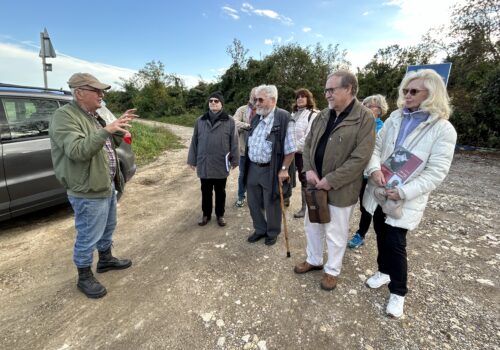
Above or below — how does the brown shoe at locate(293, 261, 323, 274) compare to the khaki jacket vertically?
below

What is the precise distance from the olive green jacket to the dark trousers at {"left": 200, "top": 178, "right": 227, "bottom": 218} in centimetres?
161

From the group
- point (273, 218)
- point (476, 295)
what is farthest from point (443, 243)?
point (273, 218)

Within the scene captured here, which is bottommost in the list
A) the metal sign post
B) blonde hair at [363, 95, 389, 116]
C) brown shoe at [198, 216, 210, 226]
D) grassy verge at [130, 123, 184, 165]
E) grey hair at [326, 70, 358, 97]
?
brown shoe at [198, 216, 210, 226]

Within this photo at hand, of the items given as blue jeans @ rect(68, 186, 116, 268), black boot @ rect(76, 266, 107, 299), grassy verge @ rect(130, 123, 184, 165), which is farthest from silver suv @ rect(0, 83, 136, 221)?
grassy verge @ rect(130, 123, 184, 165)

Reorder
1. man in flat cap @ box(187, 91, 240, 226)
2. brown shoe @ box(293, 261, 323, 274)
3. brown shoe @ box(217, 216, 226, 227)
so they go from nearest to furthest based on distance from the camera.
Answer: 1. brown shoe @ box(293, 261, 323, 274)
2. man in flat cap @ box(187, 91, 240, 226)
3. brown shoe @ box(217, 216, 226, 227)

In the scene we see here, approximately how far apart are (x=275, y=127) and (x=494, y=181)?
657 cm

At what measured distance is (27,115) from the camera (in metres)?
3.70

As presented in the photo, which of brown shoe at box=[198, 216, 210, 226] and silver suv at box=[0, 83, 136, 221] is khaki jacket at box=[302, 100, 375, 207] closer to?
brown shoe at box=[198, 216, 210, 226]

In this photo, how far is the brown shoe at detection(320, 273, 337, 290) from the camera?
2711mm

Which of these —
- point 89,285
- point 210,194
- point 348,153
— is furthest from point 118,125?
point 210,194

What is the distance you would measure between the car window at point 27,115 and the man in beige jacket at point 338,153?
12.1ft

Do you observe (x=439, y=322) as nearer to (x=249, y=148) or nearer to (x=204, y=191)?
(x=249, y=148)

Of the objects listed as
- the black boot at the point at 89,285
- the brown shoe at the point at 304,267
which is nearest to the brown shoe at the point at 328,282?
the brown shoe at the point at 304,267

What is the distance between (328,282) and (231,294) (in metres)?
0.98
